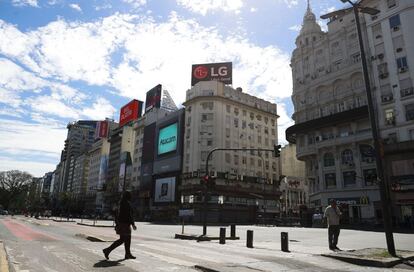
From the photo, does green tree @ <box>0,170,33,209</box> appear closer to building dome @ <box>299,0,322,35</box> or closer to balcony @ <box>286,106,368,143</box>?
balcony @ <box>286,106,368,143</box>

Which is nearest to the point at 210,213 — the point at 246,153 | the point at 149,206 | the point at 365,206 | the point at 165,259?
the point at 246,153

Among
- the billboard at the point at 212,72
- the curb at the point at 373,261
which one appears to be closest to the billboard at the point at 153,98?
the billboard at the point at 212,72

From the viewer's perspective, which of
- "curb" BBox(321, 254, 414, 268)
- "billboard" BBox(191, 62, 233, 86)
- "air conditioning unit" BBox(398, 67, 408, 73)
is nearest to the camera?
"curb" BBox(321, 254, 414, 268)

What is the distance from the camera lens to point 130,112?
10619 centimetres

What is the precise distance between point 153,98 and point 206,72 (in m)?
24.2

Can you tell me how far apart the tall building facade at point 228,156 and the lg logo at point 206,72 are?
1.75 meters

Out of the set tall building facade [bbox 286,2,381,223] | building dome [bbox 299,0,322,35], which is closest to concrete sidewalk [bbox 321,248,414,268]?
tall building facade [bbox 286,2,381,223]

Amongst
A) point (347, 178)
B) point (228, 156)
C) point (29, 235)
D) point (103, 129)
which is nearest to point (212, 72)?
point (228, 156)

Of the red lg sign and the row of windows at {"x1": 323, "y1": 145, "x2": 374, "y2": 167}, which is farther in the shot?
the red lg sign

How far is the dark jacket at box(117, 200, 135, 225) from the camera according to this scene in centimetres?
884

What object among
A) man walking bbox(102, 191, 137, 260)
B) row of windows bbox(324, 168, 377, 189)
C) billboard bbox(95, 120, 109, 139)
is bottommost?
man walking bbox(102, 191, 137, 260)

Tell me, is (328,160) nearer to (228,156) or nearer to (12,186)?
(228,156)

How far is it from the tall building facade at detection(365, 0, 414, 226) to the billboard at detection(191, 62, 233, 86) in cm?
Result: 3253

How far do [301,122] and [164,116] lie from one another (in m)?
43.2
